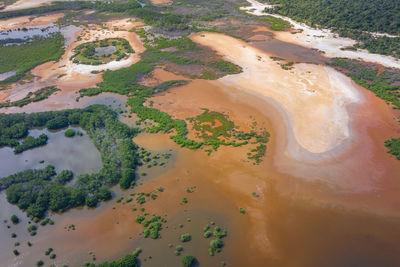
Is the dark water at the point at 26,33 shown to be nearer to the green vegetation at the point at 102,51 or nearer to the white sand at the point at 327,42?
the green vegetation at the point at 102,51

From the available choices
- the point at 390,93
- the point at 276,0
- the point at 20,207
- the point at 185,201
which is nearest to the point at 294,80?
the point at 390,93

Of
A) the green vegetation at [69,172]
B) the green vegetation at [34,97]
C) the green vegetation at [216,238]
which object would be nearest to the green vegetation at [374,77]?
the green vegetation at [216,238]

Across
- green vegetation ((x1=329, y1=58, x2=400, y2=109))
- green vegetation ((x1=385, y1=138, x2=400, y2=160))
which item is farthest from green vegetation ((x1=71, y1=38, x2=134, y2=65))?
green vegetation ((x1=385, y1=138, x2=400, y2=160))

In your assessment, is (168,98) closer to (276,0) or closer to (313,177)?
(313,177)

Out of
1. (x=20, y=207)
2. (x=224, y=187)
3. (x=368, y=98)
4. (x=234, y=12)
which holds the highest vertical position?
(x=234, y=12)

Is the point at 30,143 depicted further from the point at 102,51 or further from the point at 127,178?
the point at 102,51

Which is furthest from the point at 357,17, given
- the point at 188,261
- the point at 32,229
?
the point at 32,229

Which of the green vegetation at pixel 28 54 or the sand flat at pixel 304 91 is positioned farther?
the green vegetation at pixel 28 54
